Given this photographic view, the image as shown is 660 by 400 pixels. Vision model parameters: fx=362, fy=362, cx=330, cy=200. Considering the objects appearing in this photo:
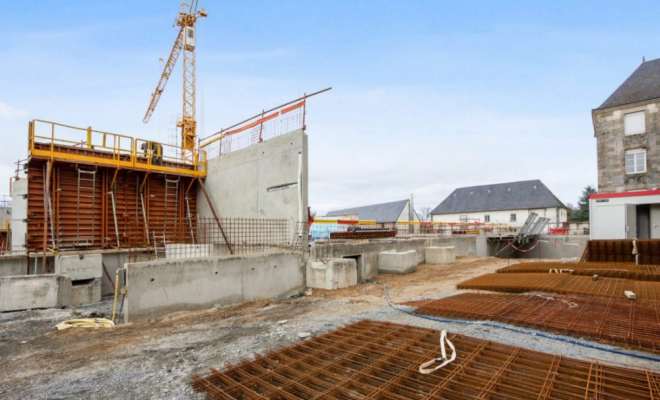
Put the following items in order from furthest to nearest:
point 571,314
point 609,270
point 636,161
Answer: point 636,161, point 609,270, point 571,314

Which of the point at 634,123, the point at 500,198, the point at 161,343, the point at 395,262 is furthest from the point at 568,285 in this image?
the point at 500,198

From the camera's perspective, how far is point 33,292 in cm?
941

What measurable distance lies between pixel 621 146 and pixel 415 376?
2990cm

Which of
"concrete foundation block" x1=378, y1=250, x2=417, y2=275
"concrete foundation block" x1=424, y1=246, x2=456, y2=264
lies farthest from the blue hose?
"concrete foundation block" x1=424, y1=246, x2=456, y2=264

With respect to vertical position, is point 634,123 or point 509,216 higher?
point 634,123

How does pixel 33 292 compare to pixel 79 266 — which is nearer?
pixel 33 292

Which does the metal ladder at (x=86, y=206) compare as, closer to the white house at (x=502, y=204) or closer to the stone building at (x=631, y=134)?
the stone building at (x=631, y=134)

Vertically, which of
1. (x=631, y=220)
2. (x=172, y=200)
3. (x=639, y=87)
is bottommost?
(x=631, y=220)

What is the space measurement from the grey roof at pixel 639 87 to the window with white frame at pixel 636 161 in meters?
3.55

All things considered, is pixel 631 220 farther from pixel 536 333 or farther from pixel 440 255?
pixel 536 333

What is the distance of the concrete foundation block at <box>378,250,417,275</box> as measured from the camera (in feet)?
42.7

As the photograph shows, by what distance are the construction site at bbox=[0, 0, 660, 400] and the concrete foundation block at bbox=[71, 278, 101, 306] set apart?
79 mm

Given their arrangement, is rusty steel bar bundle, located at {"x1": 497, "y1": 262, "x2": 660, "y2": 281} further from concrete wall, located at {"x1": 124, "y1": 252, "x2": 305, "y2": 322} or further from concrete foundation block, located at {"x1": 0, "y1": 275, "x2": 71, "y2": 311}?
concrete foundation block, located at {"x1": 0, "y1": 275, "x2": 71, "y2": 311}

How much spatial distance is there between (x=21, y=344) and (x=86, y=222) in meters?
9.48
